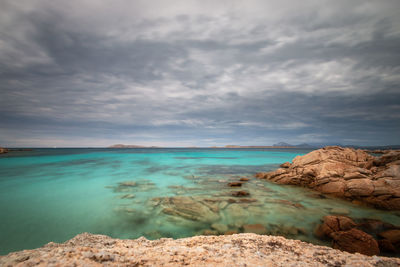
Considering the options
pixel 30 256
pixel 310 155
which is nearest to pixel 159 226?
pixel 30 256

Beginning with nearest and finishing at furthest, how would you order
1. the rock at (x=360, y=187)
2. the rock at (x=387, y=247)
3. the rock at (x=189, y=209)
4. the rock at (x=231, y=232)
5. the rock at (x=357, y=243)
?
the rock at (x=357, y=243) < the rock at (x=387, y=247) < the rock at (x=231, y=232) < the rock at (x=189, y=209) < the rock at (x=360, y=187)

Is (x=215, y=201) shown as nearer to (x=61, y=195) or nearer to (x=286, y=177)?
(x=286, y=177)

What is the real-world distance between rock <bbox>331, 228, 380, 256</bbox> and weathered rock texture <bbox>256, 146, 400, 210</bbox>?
6859 mm

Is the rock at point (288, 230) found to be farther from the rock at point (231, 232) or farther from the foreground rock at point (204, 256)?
the foreground rock at point (204, 256)

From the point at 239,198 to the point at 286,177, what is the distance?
6.92 meters

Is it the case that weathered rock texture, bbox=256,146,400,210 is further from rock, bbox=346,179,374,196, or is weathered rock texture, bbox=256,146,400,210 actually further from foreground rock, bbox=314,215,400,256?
foreground rock, bbox=314,215,400,256

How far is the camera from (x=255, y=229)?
6.59 metres

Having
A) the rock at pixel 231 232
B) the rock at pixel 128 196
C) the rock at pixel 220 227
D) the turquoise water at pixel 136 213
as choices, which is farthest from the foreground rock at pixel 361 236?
the rock at pixel 128 196

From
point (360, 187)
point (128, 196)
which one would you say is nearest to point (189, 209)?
point (128, 196)

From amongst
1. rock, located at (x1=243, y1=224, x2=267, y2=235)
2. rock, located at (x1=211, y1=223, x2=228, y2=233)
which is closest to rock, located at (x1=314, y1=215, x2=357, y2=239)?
rock, located at (x1=243, y1=224, x2=267, y2=235)

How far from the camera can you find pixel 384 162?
1441 centimetres

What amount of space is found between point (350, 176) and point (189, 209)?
37.3 feet

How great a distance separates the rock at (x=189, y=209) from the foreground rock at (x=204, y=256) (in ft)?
12.4

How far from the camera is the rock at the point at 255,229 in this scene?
636cm
